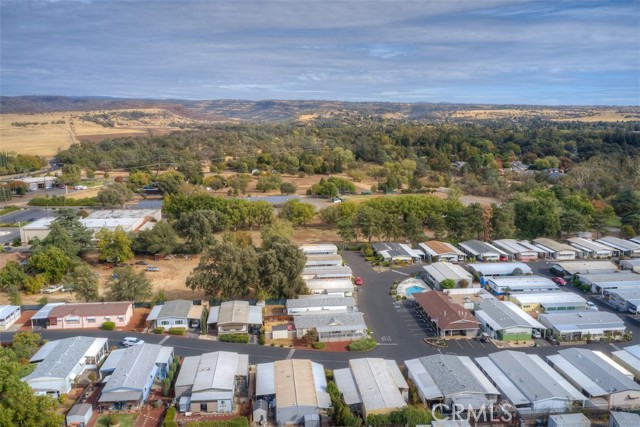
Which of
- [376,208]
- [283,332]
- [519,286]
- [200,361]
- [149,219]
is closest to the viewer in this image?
[200,361]

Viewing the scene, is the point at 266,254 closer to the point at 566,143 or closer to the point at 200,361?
the point at 200,361

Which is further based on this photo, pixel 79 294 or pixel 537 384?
pixel 79 294

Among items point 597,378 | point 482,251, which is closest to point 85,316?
point 597,378

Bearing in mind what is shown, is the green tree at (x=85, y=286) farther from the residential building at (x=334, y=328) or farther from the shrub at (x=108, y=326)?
the residential building at (x=334, y=328)

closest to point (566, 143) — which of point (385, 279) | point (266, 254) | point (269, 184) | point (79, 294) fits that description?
point (269, 184)

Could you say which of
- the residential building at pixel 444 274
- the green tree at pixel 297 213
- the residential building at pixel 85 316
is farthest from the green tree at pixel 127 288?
the green tree at pixel 297 213

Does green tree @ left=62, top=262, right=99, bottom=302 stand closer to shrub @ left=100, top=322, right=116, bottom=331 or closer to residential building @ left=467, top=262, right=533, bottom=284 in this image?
shrub @ left=100, top=322, right=116, bottom=331
